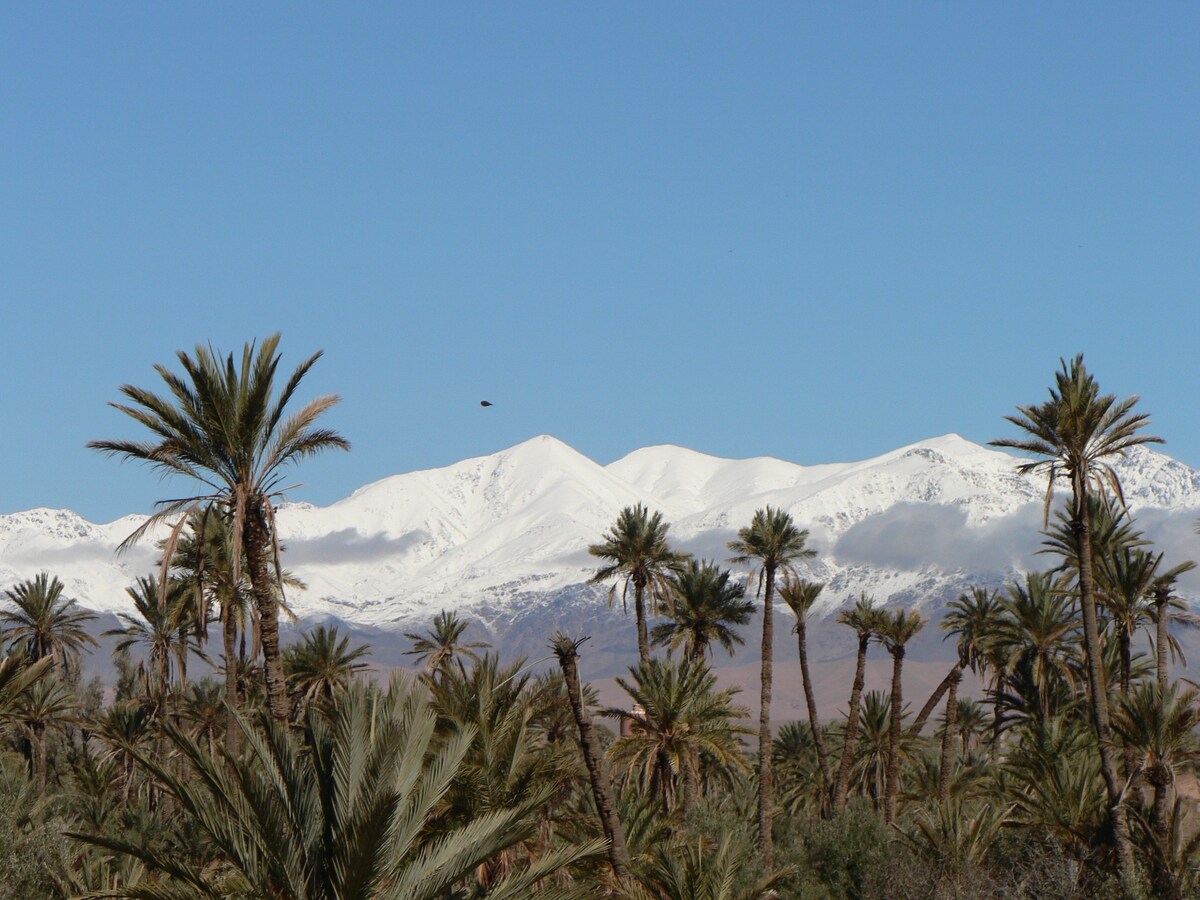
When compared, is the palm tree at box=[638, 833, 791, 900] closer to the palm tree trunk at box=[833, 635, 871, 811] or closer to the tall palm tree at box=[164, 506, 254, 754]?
the tall palm tree at box=[164, 506, 254, 754]

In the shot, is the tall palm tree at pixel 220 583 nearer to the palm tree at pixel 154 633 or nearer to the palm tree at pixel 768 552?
the palm tree at pixel 154 633

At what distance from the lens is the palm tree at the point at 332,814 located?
1612cm

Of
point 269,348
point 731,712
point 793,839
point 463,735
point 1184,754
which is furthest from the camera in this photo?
point 793,839

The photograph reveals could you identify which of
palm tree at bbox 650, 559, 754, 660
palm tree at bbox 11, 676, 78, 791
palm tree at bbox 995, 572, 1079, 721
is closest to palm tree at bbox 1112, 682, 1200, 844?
palm tree at bbox 995, 572, 1079, 721

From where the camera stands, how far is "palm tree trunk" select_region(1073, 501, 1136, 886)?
34.7 meters

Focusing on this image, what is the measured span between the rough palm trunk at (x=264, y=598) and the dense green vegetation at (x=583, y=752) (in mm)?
49

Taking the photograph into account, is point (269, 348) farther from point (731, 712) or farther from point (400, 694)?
point (731, 712)

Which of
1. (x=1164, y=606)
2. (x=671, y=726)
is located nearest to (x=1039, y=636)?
(x=1164, y=606)

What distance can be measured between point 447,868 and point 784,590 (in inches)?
1674

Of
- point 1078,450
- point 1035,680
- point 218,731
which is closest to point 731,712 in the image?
point 1078,450

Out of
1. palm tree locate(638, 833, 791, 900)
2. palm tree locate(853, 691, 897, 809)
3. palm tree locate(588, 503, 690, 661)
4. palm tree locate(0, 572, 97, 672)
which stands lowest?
palm tree locate(638, 833, 791, 900)

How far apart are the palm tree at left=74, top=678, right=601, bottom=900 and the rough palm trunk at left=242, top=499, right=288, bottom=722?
825cm

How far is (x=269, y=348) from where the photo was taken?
25656mm

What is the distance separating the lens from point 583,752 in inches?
1077
